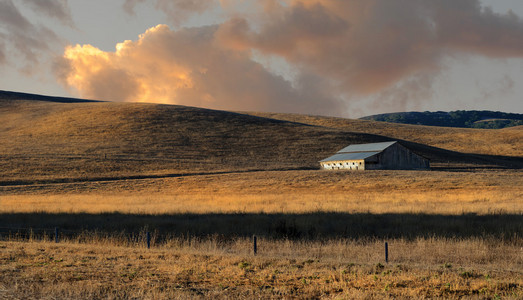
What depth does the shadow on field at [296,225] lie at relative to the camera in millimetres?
22266

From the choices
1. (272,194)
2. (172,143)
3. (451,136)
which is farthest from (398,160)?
(451,136)

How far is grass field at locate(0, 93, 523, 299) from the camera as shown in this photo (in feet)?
40.7

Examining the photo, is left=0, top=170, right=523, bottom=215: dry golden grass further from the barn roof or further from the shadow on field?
the barn roof

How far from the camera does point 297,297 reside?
1130 cm

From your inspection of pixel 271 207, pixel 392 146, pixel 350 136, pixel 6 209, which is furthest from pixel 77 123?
pixel 271 207

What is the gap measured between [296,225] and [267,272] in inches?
418

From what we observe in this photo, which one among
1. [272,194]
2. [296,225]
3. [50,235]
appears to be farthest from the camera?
[272,194]

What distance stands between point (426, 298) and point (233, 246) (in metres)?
10.0

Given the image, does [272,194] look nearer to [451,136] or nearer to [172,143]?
[172,143]

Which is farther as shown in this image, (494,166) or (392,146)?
(494,166)

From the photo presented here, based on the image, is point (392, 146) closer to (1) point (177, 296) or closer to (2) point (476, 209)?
(2) point (476, 209)

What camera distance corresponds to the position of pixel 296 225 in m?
24.5

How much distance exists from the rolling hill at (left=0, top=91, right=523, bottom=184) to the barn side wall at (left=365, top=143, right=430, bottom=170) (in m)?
5.90

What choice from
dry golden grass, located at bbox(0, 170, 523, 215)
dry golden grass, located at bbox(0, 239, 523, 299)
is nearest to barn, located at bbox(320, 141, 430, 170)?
dry golden grass, located at bbox(0, 170, 523, 215)
